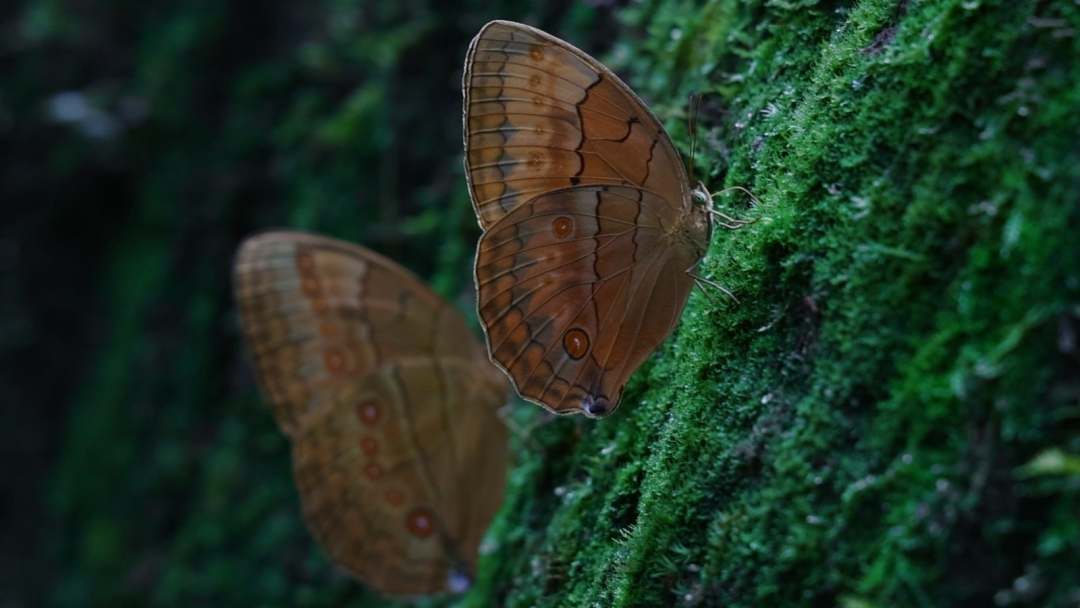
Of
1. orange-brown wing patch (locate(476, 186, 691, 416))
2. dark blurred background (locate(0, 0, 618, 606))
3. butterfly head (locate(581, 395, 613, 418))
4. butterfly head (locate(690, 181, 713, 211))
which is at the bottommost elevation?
dark blurred background (locate(0, 0, 618, 606))

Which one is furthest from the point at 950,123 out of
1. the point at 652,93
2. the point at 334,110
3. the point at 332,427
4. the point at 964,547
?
the point at 334,110

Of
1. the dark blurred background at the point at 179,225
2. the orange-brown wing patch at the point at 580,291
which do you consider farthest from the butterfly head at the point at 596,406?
the dark blurred background at the point at 179,225

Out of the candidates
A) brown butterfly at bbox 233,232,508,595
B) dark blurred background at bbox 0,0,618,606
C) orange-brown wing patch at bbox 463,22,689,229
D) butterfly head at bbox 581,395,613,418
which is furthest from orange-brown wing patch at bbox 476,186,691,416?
dark blurred background at bbox 0,0,618,606

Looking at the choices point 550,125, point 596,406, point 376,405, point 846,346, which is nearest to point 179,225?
point 376,405

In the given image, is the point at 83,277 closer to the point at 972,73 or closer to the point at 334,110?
the point at 334,110

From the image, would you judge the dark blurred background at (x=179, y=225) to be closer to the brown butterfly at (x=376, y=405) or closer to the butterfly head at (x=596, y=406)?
the brown butterfly at (x=376, y=405)

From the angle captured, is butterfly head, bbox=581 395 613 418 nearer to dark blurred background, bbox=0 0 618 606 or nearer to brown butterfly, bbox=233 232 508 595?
brown butterfly, bbox=233 232 508 595

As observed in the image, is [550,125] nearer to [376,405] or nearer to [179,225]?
[376,405]

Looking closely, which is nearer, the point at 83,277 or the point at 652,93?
the point at 652,93
